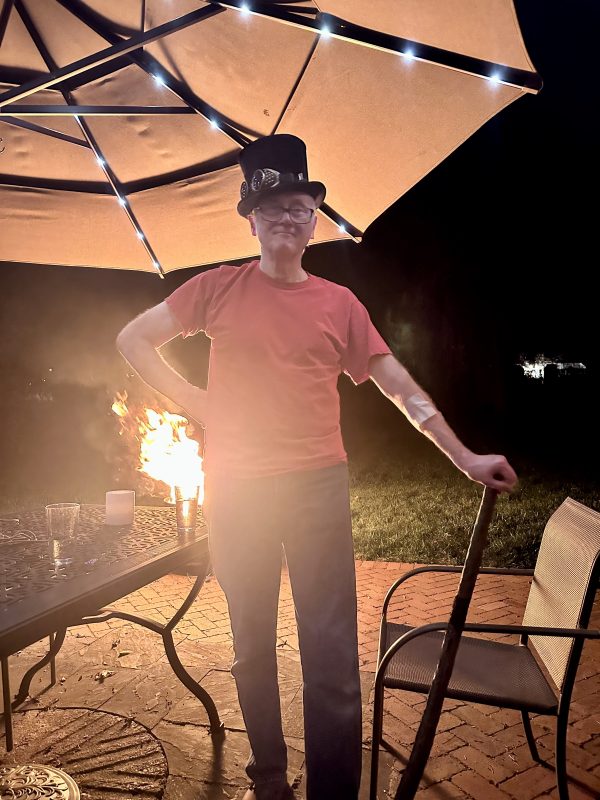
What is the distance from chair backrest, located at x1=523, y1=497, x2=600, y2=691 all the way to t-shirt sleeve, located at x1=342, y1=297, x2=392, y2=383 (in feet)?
3.18

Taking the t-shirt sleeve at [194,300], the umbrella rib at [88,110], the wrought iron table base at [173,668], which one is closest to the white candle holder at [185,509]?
the wrought iron table base at [173,668]

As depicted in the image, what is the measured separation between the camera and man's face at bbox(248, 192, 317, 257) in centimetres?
217

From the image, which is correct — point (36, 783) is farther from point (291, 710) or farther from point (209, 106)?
point (209, 106)

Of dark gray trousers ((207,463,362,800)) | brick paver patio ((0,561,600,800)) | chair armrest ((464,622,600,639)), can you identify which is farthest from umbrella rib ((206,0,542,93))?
brick paver patio ((0,561,600,800))

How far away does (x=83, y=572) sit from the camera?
7.39 feet

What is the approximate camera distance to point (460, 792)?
8.49 feet

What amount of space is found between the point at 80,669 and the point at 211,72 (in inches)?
130

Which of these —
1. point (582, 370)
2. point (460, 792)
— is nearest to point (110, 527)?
point (460, 792)

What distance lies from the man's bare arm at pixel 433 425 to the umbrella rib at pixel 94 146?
2180 mm

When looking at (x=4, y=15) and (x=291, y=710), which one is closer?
(x=4, y=15)

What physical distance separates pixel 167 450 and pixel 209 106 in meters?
2.02

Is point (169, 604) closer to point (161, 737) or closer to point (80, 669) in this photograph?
point (80, 669)

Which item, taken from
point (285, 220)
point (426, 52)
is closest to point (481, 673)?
point (285, 220)

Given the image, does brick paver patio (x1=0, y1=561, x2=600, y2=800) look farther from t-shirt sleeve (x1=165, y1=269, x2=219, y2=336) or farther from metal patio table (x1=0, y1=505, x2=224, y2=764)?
t-shirt sleeve (x1=165, y1=269, x2=219, y2=336)
